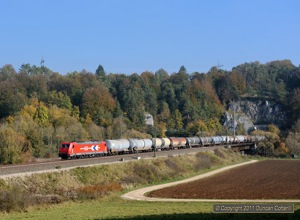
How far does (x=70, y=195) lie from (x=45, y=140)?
59767mm

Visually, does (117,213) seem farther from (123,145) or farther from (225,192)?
(123,145)

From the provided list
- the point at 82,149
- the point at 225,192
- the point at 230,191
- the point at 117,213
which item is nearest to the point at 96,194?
the point at 117,213

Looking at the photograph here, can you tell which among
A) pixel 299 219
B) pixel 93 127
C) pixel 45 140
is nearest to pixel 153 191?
pixel 299 219

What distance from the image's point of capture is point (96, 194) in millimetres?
43562

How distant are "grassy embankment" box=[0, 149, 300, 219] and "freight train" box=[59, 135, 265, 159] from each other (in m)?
8.56

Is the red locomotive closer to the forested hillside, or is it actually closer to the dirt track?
the forested hillside

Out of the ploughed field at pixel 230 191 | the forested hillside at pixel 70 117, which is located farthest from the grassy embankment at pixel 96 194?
the forested hillside at pixel 70 117

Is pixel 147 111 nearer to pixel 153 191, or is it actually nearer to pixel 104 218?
pixel 153 191

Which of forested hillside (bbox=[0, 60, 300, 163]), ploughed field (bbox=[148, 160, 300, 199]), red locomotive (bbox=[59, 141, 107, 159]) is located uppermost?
forested hillside (bbox=[0, 60, 300, 163])

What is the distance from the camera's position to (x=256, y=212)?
1056 inches

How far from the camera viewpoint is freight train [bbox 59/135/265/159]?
6619 centimetres

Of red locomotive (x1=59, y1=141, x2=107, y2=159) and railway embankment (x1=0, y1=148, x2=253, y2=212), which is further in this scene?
red locomotive (x1=59, y1=141, x2=107, y2=159)

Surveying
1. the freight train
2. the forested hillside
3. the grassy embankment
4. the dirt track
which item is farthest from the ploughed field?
the forested hillside

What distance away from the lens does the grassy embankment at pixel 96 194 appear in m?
31.3
